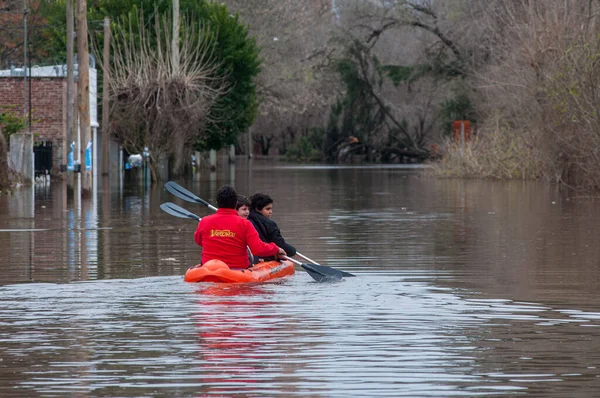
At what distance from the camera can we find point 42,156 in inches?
2055

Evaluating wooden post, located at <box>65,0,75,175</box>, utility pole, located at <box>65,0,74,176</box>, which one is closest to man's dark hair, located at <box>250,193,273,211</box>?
utility pole, located at <box>65,0,74,176</box>

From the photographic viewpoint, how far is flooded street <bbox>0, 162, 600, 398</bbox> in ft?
31.4

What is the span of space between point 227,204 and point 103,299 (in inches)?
89.8

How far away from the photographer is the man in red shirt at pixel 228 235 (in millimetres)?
16000

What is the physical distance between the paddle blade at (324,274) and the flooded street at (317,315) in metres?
0.14

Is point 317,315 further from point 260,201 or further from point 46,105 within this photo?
point 46,105

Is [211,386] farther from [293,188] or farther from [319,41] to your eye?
[319,41]

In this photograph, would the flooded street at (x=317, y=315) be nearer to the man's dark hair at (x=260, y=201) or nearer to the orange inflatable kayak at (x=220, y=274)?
the orange inflatable kayak at (x=220, y=274)

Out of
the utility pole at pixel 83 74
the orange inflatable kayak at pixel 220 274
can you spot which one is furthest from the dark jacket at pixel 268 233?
the utility pole at pixel 83 74

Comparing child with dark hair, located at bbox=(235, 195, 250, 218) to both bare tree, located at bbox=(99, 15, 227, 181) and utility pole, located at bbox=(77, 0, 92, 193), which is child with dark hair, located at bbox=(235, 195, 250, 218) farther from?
bare tree, located at bbox=(99, 15, 227, 181)

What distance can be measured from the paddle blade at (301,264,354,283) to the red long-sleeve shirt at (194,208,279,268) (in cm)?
68

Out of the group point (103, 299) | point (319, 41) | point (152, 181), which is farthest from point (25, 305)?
point (319, 41)

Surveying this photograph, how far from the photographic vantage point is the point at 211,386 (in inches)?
367

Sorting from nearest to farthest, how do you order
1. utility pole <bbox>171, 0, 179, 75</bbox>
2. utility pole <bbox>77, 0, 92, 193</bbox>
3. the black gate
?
utility pole <bbox>77, 0, 92, 193</bbox> < the black gate < utility pole <bbox>171, 0, 179, 75</bbox>
